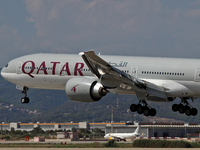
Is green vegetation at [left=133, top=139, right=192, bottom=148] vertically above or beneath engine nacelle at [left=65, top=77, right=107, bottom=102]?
beneath

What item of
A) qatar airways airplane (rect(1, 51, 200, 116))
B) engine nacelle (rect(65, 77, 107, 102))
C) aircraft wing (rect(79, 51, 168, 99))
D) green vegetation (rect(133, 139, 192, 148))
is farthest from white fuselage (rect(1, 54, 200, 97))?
green vegetation (rect(133, 139, 192, 148))

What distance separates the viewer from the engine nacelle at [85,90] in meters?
39.9

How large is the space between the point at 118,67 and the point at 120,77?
16.7 feet

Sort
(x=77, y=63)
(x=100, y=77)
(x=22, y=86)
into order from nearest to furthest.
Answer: (x=100, y=77) < (x=77, y=63) < (x=22, y=86)

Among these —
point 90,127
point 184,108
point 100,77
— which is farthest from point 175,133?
point 100,77

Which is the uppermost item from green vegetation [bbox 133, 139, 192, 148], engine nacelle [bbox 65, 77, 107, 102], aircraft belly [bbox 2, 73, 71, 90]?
aircraft belly [bbox 2, 73, 71, 90]

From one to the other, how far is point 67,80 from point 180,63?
11023mm

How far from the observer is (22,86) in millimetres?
48344

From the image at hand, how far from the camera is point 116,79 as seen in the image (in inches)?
1501

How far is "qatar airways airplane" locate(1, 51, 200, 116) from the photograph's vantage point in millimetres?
39219

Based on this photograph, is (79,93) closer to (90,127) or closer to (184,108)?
(184,108)

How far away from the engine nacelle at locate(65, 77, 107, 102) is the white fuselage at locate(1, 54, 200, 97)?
1.21 m

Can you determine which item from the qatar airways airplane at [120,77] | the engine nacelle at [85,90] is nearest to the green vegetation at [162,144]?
the qatar airways airplane at [120,77]

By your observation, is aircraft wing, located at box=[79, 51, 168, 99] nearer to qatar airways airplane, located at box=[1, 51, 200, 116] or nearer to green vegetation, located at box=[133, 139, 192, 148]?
qatar airways airplane, located at box=[1, 51, 200, 116]
